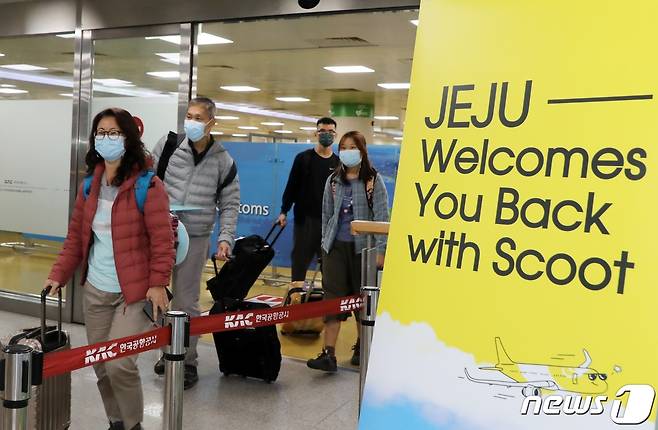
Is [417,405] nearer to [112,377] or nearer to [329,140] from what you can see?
[112,377]

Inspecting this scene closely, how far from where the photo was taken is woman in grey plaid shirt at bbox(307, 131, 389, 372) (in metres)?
4.28

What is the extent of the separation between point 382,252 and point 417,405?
2.72 meters

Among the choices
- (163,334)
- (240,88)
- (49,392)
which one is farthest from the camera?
(240,88)

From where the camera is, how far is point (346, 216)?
4.35m

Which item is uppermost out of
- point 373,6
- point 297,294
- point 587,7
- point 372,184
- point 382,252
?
point 373,6

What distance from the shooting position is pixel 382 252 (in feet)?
14.1

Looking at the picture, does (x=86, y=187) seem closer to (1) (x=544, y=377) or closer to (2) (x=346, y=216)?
(2) (x=346, y=216)

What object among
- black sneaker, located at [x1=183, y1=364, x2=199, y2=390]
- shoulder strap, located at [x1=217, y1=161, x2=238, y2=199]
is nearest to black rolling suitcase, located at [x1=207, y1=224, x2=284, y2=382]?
black sneaker, located at [x1=183, y1=364, x2=199, y2=390]

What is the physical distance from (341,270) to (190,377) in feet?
3.61

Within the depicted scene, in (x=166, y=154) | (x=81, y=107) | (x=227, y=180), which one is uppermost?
(x=81, y=107)

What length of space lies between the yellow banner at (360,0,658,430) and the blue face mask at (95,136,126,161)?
5.25 ft

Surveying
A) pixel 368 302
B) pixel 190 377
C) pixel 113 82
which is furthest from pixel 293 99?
pixel 368 302

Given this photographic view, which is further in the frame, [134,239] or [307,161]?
[307,161]

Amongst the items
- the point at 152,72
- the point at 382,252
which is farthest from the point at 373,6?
the point at 152,72
